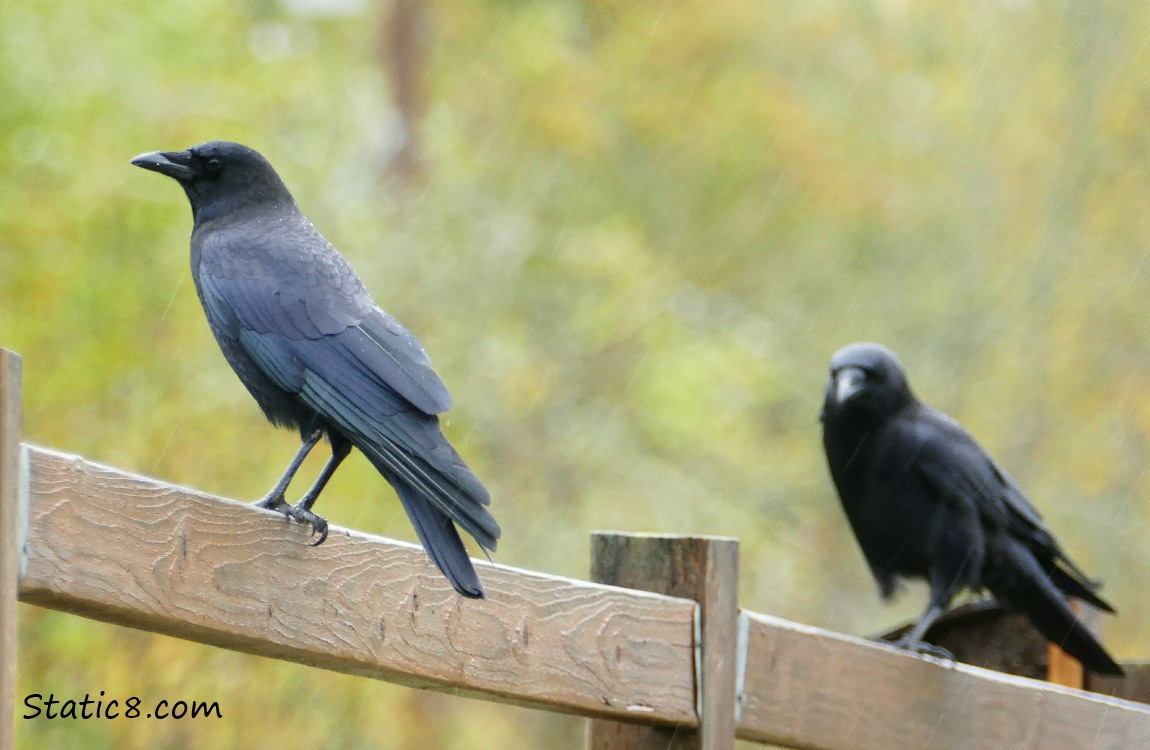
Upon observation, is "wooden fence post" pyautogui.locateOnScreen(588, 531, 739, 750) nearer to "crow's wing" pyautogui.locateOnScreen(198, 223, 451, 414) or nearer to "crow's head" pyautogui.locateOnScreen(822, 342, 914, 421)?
"crow's wing" pyautogui.locateOnScreen(198, 223, 451, 414)

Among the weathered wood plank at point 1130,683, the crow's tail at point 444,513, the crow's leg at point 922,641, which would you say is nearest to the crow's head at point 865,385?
the crow's leg at point 922,641

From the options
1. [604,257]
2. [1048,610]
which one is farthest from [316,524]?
[604,257]

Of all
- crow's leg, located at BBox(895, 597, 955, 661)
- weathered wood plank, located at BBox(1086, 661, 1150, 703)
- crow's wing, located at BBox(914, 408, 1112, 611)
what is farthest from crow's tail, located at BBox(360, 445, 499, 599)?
crow's wing, located at BBox(914, 408, 1112, 611)

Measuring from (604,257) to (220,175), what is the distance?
715 centimetres

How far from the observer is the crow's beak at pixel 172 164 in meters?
3.40

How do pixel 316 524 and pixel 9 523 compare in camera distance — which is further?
pixel 316 524

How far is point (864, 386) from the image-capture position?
15.6 feet

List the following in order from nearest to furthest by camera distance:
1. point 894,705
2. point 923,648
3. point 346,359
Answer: point 346,359
point 894,705
point 923,648

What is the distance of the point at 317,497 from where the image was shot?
9.84 ft

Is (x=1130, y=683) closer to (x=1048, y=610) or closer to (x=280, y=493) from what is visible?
(x=1048, y=610)

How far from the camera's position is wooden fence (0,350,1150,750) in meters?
1.78

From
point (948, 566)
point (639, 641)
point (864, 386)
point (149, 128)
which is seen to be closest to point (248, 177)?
point (639, 641)

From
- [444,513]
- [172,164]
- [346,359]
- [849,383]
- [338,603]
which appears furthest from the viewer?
[849,383]

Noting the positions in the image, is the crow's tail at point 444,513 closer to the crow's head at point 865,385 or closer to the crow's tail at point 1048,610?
the crow's tail at point 1048,610
